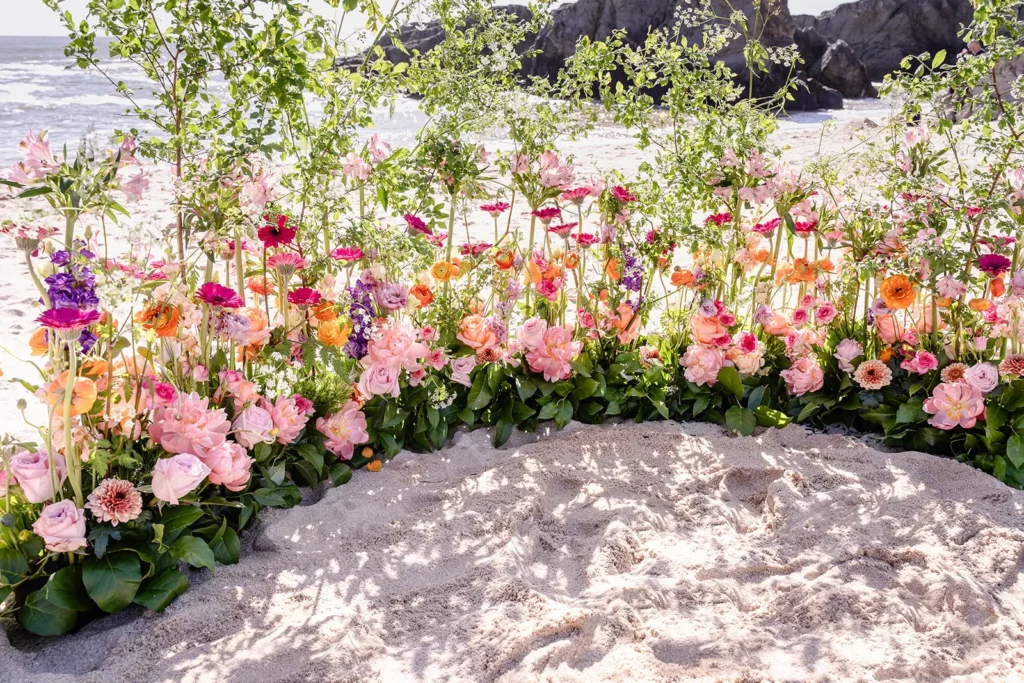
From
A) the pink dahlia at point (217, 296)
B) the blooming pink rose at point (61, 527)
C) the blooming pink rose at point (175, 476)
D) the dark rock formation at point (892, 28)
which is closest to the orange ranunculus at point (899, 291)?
the pink dahlia at point (217, 296)

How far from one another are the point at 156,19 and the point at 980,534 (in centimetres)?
253

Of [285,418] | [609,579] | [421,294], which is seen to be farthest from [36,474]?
[609,579]

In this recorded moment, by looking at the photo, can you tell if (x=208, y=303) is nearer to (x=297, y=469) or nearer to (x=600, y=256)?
(x=297, y=469)

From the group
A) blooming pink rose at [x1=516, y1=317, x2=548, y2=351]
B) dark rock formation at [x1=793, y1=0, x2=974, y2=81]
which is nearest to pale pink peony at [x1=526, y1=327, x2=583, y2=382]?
blooming pink rose at [x1=516, y1=317, x2=548, y2=351]

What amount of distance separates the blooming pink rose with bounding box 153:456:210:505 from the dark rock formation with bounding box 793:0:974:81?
24.9 m

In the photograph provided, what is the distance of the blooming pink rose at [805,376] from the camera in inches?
109

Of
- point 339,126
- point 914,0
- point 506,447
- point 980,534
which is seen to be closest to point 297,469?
point 506,447

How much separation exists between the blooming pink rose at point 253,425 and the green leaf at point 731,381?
1445 mm

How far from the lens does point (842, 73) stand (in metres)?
18.5

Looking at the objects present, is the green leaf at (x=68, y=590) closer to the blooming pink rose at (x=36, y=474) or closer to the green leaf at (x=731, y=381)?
the blooming pink rose at (x=36, y=474)

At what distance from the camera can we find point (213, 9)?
2.31m

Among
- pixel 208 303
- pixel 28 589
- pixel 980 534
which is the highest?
pixel 208 303

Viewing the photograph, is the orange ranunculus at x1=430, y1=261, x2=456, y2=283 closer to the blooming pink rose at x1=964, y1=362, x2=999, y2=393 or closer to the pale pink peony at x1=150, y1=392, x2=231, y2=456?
the pale pink peony at x1=150, y1=392, x2=231, y2=456

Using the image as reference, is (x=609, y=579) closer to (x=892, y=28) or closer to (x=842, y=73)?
(x=842, y=73)
